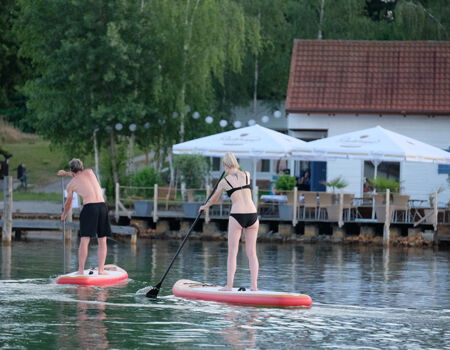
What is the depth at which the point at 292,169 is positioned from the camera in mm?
43812

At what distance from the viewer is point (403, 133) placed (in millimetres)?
41594

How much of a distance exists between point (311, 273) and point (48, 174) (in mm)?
36183

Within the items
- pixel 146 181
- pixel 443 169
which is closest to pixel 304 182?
pixel 443 169

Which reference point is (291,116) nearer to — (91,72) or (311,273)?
(91,72)

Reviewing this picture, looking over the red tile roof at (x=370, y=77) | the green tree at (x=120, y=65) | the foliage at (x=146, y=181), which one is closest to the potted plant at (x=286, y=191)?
the foliage at (x=146, y=181)

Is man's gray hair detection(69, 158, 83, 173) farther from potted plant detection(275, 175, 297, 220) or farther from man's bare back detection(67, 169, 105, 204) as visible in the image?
potted plant detection(275, 175, 297, 220)

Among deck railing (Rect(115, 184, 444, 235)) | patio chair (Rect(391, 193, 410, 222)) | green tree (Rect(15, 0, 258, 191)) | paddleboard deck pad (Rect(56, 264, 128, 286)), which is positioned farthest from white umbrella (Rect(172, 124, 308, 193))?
paddleboard deck pad (Rect(56, 264, 128, 286))

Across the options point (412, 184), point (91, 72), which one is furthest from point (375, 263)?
point (91, 72)

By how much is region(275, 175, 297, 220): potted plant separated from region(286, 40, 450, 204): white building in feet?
12.7

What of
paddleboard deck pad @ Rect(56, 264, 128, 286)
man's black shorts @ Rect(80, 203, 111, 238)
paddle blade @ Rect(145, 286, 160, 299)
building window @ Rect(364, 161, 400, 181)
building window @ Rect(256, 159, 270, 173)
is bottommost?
paddle blade @ Rect(145, 286, 160, 299)

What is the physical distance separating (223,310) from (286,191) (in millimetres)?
18294

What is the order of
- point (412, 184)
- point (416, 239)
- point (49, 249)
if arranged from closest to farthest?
point (49, 249) < point (416, 239) < point (412, 184)

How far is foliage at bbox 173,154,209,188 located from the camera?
127 ft

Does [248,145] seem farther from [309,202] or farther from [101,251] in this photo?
[101,251]
